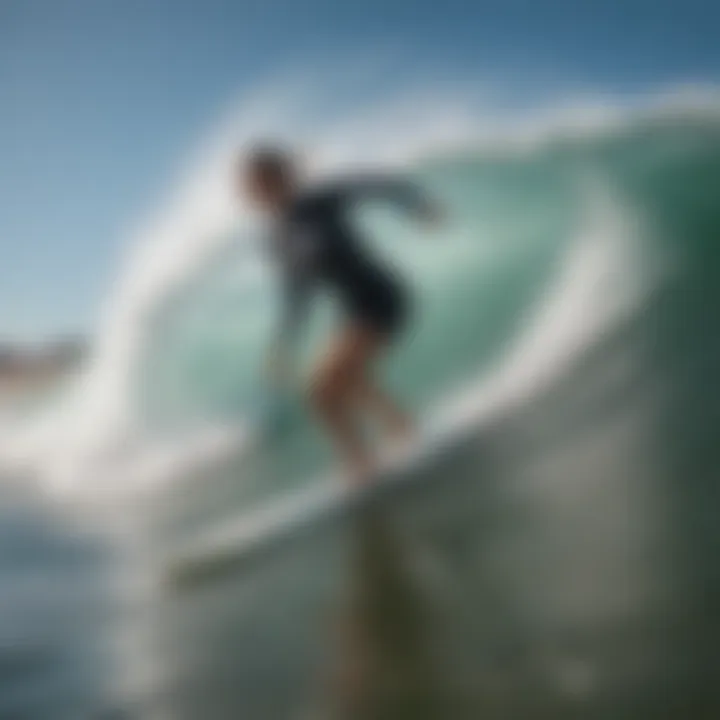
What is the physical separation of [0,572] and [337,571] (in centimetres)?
42

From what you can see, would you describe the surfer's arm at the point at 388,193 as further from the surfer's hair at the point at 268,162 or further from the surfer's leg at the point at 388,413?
the surfer's leg at the point at 388,413

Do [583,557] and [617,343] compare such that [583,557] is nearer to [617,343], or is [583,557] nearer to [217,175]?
[617,343]

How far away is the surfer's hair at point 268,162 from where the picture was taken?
1.47 meters

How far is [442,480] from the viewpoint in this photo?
1.35 meters

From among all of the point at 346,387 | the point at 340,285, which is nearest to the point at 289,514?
the point at 346,387

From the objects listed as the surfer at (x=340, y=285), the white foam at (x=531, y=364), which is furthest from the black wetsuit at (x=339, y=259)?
the white foam at (x=531, y=364)

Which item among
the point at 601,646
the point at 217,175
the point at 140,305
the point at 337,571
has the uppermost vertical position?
the point at 217,175

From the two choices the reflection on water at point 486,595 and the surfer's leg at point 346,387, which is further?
the surfer's leg at point 346,387

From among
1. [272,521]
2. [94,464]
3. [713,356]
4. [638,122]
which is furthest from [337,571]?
[638,122]

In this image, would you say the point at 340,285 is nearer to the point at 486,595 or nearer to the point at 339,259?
the point at 339,259

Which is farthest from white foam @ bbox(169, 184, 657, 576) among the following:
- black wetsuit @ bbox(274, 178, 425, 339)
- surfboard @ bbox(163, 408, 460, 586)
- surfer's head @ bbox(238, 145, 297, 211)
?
surfer's head @ bbox(238, 145, 297, 211)

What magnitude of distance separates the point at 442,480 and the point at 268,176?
0.45 meters

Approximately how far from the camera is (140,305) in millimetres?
1468

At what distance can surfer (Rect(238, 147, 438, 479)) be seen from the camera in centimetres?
139
